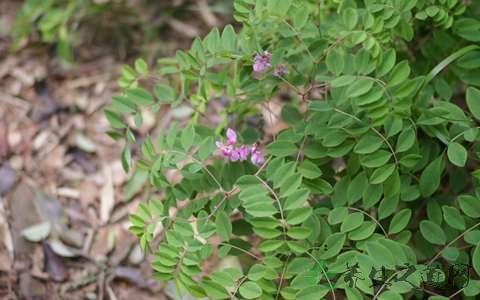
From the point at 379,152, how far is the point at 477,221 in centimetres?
26

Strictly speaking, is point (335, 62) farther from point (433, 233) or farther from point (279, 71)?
point (433, 233)

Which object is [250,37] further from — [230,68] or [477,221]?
[477,221]

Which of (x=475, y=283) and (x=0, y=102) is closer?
(x=475, y=283)

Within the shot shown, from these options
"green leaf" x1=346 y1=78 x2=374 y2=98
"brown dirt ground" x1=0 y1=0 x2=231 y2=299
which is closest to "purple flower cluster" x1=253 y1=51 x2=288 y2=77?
"green leaf" x1=346 y1=78 x2=374 y2=98

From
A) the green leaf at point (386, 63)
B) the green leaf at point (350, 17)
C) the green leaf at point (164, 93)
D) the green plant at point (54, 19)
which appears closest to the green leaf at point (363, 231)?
the green leaf at point (386, 63)

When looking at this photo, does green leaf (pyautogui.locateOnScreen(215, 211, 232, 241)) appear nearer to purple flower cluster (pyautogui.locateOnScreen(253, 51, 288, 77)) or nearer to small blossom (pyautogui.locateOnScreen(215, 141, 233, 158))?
small blossom (pyautogui.locateOnScreen(215, 141, 233, 158))

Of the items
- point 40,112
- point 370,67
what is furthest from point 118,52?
point 370,67

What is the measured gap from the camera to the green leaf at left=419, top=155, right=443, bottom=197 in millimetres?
1506

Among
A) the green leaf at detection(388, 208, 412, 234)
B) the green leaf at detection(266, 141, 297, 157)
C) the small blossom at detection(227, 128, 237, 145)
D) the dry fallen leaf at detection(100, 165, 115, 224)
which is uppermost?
the green leaf at detection(266, 141, 297, 157)

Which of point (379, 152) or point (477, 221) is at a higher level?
point (379, 152)

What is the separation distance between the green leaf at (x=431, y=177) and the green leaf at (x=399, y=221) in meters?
0.07

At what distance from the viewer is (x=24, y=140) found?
2.53 m

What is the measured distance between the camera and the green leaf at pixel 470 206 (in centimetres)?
143

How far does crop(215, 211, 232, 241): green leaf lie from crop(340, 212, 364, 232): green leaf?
231 mm
